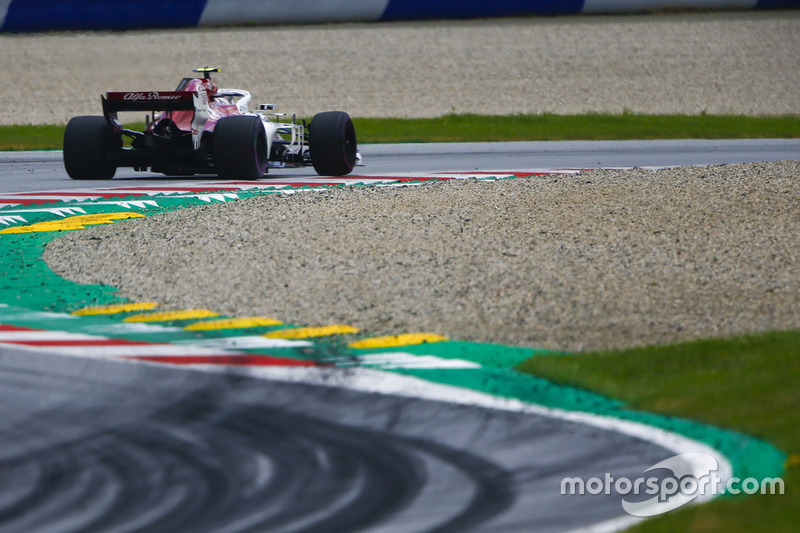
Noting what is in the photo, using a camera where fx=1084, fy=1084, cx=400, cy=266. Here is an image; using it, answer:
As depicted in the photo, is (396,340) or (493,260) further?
(493,260)

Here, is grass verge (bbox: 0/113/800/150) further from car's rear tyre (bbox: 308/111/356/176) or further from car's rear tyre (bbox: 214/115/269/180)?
car's rear tyre (bbox: 214/115/269/180)

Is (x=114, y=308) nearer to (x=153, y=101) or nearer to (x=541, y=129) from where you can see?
(x=153, y=101)

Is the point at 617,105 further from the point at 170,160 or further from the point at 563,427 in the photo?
the point at 563,427

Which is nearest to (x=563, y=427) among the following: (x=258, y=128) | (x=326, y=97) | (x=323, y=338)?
(x=323, y=338)

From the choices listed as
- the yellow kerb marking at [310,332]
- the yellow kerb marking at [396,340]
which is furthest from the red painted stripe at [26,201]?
the yellow kerb marking at [396,340]

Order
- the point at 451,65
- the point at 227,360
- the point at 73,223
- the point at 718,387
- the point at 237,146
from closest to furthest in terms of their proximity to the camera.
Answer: the point at 718,387
the point at 227,360
the point at 73,223
the point at 237,146
the point at 451,65

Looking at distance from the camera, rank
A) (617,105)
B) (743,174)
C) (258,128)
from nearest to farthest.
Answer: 1. (743,174)
2. (258,128)
3. (617,105)

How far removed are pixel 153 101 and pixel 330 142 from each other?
274cm

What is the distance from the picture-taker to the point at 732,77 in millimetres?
34875

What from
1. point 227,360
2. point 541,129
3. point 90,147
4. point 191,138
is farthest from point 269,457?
point 541,129

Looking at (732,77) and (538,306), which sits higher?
(732,77)

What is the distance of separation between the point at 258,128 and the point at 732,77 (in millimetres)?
23566

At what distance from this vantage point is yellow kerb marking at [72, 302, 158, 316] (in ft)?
25.4

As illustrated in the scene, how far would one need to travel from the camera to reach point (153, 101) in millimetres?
15031
